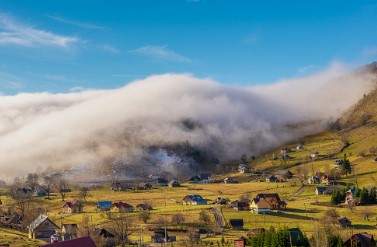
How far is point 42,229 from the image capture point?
458ft

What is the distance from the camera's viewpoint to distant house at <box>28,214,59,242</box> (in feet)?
448

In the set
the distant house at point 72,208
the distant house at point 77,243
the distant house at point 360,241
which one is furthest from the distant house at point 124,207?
the distant house at point 77,243

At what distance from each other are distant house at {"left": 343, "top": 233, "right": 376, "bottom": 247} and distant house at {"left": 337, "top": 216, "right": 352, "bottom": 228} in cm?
2496

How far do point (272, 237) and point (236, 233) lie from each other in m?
27.8

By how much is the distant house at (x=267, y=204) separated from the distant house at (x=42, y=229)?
2298 inches

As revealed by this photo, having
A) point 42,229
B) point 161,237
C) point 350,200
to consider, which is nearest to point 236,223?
point 161,237

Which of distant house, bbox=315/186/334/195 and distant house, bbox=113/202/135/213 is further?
distant house, bbox=315/186/334/195

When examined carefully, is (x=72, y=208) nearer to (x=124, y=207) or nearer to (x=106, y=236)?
(x=124, y=207)

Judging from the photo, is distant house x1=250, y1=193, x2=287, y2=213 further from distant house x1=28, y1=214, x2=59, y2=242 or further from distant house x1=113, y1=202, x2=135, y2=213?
distant house x1=28, y1=214, x2=59, y2=242

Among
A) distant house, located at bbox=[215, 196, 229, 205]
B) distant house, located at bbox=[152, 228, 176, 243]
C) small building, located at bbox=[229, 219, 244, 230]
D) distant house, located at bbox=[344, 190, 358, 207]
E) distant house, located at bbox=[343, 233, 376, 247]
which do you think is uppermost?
distant house, located at bbox=[215, 196, 229, 205]

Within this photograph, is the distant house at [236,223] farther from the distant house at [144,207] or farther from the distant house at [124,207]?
the distant house at [124,207]

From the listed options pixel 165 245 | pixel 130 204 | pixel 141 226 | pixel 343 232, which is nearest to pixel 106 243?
pixel 165 245

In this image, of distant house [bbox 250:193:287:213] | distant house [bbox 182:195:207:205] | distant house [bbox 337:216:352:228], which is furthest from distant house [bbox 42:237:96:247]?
distant house [bbox 182:195:207:205]

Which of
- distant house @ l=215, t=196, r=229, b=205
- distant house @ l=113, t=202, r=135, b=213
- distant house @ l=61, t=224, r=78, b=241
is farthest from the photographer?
distant house @ l=215, t=196, r=229, b=205
